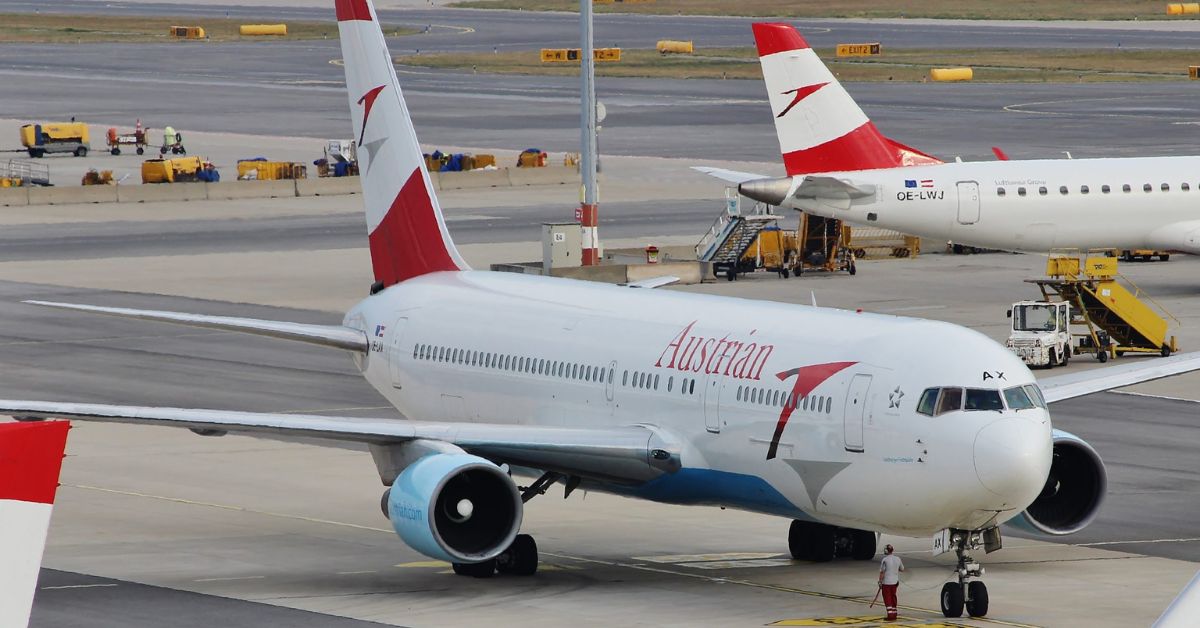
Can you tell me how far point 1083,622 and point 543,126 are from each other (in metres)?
105

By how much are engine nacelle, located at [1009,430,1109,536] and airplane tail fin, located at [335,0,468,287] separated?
12.9m

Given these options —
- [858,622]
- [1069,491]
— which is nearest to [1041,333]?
[1069,491]

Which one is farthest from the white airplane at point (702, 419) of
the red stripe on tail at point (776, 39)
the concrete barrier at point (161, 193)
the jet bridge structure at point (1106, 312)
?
the concrete barrier at point (161, 193)

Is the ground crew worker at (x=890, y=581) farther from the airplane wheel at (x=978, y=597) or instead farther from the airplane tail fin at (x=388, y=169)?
the airplane tail fin at (x=388, y=169)

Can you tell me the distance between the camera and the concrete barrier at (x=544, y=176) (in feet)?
349

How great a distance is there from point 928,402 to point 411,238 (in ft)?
46.7

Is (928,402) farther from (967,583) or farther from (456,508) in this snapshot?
(456,508)

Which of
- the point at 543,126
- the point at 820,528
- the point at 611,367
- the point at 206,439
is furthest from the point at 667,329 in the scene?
the point at 543,126

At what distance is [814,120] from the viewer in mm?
67250

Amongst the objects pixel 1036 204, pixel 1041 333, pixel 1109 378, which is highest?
pixel 1036 204

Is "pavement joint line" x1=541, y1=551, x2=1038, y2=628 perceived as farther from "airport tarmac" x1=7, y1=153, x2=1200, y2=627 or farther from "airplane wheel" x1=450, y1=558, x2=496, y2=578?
"airplane wheel" x1=450, y1=558, x2=496, y2=578

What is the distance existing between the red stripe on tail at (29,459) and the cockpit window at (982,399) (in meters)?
17.5

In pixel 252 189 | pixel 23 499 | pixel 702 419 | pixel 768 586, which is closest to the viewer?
pixel 23 499

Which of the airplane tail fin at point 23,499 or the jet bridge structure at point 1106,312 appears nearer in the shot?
the airplane tail fin at point 23,499
